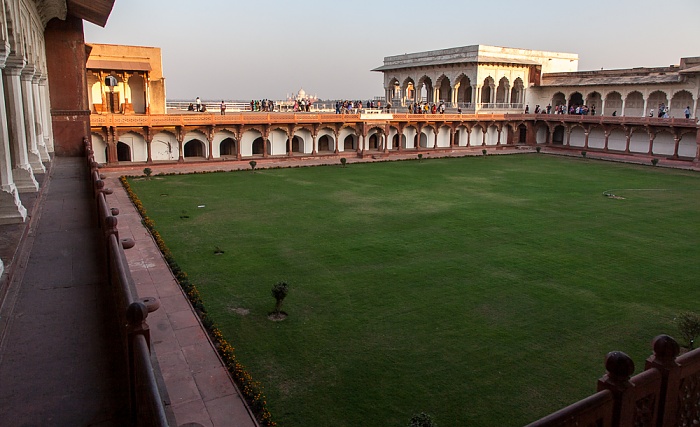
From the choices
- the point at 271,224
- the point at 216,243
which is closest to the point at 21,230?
the point at 216,243

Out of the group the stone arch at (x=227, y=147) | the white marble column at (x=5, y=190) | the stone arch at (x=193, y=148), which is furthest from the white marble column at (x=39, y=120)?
the stone arch at (x=227, y=147)

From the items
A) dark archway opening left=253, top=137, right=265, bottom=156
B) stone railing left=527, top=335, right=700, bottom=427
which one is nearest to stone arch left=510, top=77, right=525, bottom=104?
dark archway opening left=253, top=137, right=265, bottom=156

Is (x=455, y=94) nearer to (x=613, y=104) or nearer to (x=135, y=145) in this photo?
(x=613, y=104)

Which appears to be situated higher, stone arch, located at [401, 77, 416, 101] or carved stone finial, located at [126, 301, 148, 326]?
stone arch, located at [401, 77, 416, 101]

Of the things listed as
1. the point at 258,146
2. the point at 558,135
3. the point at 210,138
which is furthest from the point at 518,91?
Result: the point at 210,138

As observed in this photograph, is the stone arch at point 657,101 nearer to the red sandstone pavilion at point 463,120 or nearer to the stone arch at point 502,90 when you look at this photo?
the red sandstone pavilion at point 463,120

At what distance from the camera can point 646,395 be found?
3.34m

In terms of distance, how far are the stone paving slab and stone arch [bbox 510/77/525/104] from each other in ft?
126

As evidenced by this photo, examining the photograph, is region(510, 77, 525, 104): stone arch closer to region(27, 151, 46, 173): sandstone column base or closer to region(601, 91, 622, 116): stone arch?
region(601, 91, 622, 116): stone arch

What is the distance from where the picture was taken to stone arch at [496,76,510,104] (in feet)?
144

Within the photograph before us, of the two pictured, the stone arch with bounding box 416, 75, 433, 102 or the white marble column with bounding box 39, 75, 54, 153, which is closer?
the white marble column with bounding box 39, 75, 54, 153

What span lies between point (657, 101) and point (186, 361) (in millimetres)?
39296

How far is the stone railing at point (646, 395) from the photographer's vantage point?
299 centimetres

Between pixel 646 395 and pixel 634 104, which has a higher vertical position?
pixel 634 104
